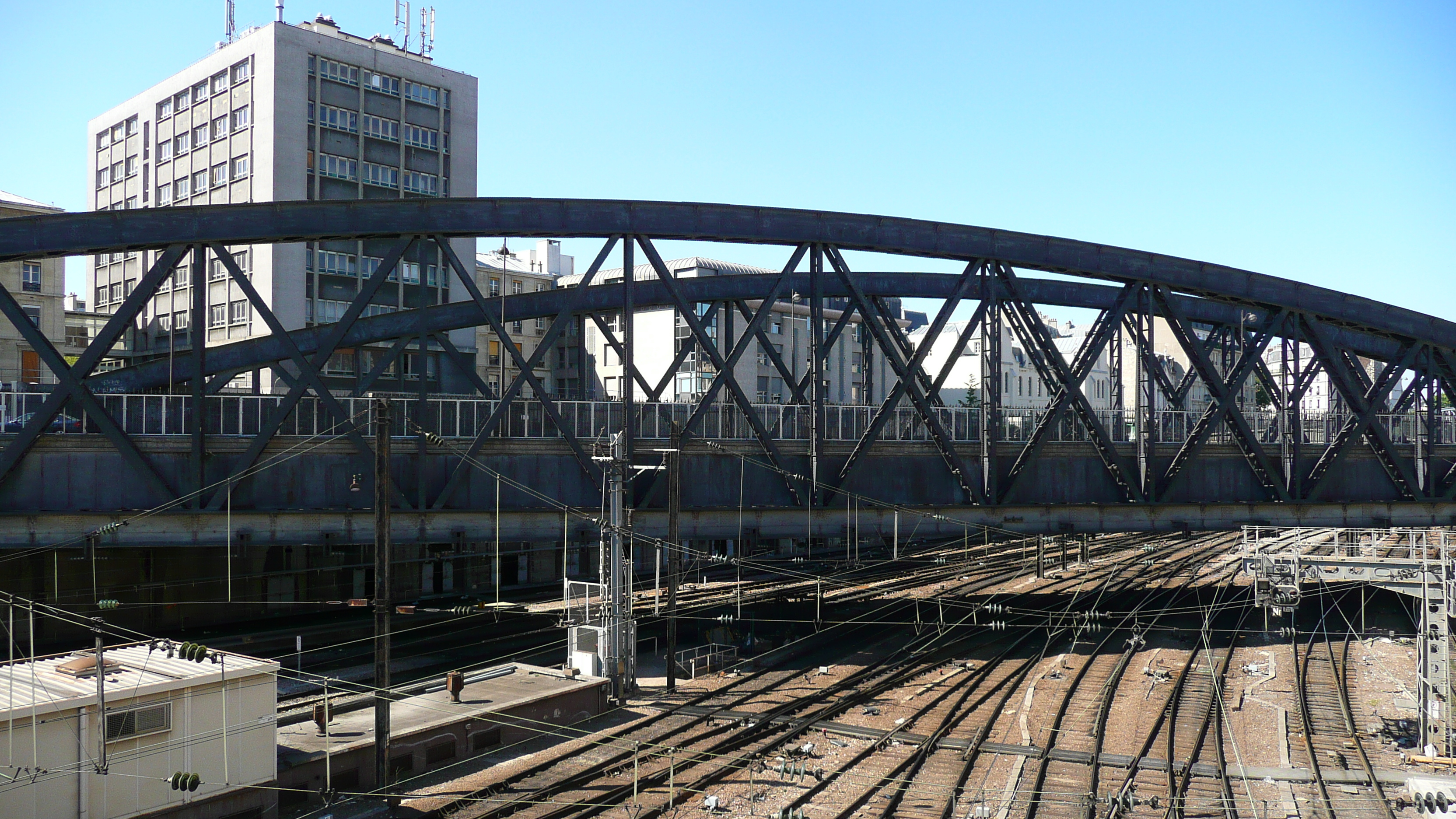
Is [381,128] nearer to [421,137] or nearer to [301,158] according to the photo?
[421,137]

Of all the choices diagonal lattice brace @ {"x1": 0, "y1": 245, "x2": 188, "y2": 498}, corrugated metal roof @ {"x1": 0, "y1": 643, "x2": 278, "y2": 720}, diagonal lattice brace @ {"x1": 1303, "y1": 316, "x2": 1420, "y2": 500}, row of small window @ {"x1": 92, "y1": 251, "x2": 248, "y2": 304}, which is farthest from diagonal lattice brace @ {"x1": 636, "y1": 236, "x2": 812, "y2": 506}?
row of small window @ {"x1": 92, "y1": 251, "x2": 248, "y2": 304}

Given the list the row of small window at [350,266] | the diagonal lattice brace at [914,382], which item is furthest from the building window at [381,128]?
the diagonal lattice brace at [914,382]

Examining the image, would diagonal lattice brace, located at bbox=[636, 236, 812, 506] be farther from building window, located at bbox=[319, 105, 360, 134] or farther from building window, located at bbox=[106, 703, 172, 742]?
building window, located at bbox=[319, 105, 360, 134]

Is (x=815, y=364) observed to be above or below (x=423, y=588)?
above

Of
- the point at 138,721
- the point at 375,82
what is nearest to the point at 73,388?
the point at 138,721

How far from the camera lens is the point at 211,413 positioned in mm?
31172

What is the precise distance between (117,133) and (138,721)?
7942 cm

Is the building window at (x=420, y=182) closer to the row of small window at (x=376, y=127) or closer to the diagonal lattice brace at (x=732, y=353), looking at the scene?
the row of small window at (x=376, y=127)

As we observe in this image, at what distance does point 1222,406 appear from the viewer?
3456cm

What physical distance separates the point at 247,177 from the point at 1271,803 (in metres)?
69.7

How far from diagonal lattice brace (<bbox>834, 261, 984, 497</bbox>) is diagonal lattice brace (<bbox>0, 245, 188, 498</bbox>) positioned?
18.7m

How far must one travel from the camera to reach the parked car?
2883cm

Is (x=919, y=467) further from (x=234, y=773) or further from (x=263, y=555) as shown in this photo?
(x=263, y=555)

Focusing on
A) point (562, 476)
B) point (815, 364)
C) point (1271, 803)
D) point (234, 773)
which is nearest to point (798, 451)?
point (815, 364)
